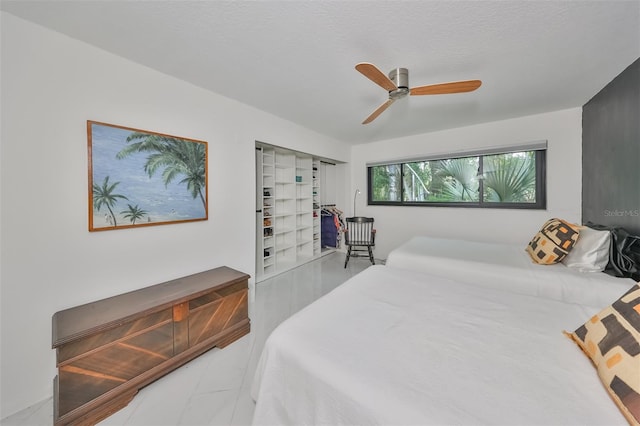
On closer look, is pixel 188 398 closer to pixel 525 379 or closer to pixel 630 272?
pixel 525 379

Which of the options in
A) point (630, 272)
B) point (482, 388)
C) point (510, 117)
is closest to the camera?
point (482, 388)

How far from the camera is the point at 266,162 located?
3.67m

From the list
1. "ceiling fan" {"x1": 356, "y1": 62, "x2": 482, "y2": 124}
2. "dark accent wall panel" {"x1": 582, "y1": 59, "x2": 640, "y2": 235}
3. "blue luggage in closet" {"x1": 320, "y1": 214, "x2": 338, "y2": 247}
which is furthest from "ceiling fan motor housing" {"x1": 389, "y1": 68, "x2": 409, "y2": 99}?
"blue luggage in closet" {"x1": 320, "y1": 214, "x2": 338, "y2": 247}

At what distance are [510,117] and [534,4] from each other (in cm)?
224

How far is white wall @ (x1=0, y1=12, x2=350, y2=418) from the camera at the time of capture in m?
1.37

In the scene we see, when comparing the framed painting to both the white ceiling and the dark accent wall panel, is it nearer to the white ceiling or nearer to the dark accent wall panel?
the white ceiling

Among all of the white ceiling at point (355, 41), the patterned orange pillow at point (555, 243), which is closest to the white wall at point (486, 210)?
the white ceiling at point (355, 41)

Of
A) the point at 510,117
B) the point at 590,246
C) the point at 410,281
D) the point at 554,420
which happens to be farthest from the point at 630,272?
the point at 510,117

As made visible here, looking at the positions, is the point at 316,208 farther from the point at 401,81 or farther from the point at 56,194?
the point at 56,194

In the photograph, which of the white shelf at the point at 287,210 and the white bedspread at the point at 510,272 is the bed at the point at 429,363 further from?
the white shelf at the point at 287,210

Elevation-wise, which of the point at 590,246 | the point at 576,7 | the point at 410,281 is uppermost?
the point at 576,7

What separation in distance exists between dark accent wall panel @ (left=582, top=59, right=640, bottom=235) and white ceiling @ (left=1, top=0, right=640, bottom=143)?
0.59 ft

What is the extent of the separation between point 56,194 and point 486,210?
4.59m

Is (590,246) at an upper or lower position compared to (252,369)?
upper
